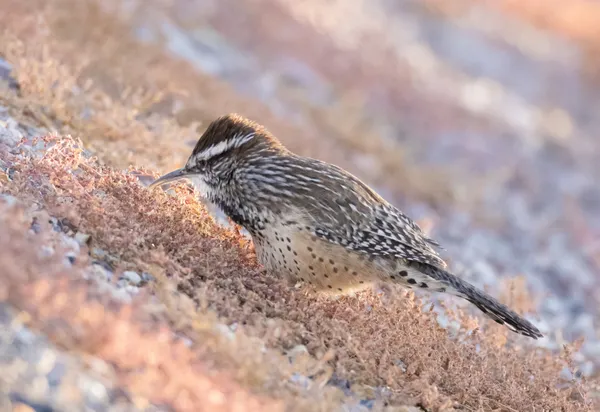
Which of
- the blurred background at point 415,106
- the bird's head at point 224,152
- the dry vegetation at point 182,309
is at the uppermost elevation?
the blurred background at point 415,106

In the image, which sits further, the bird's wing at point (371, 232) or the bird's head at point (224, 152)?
the bird's head at point (224, 152)

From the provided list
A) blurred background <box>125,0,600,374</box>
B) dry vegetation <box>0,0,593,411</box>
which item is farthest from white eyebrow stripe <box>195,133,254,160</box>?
blurred background <box>125,0,600,374</box>

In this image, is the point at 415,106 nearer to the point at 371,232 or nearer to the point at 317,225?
the point at 371,232

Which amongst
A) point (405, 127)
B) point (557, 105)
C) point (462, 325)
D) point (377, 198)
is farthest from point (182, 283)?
point (557, 105)

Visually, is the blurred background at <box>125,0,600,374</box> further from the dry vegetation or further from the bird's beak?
the bird's beak

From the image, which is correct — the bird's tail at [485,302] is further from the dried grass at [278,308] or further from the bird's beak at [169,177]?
the bird's beak at [169,177]

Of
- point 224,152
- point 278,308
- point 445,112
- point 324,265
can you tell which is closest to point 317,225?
point 324,265

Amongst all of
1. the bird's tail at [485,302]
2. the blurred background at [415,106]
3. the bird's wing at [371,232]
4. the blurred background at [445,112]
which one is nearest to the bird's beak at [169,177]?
the blurred background at [415,106]
